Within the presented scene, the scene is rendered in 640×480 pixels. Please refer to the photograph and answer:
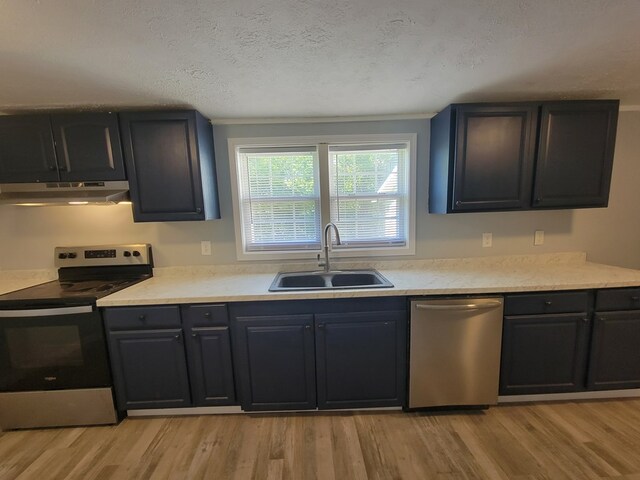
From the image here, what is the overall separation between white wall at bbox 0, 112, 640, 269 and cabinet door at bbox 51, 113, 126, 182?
0.39 m

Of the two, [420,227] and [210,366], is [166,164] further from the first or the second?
[420,227]

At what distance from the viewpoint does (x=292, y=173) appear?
7.63ft

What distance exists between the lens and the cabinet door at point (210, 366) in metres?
1.81

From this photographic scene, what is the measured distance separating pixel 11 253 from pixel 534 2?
149 inches

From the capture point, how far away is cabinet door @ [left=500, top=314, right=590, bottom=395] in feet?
5.93

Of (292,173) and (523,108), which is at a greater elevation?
(523,108)

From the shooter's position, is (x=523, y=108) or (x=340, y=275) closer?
(x=523, y=108)

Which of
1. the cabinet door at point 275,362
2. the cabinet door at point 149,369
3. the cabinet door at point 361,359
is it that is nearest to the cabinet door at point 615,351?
the cabinet door at point 361,359

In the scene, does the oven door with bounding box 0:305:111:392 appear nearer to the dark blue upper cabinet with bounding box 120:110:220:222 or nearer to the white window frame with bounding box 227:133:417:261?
the dark blue upper cabinet with bounding box 120:110:220:222

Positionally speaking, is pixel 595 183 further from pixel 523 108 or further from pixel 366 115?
pixel 366 115

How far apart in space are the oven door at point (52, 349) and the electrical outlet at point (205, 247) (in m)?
0.82

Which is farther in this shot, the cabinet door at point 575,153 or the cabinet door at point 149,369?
the cabinet door at point 575,153

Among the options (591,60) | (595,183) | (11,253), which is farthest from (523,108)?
(11,253)

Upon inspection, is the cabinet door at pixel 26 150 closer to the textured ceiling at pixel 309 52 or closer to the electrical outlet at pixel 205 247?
the textured ceiling at pixel 309 52
